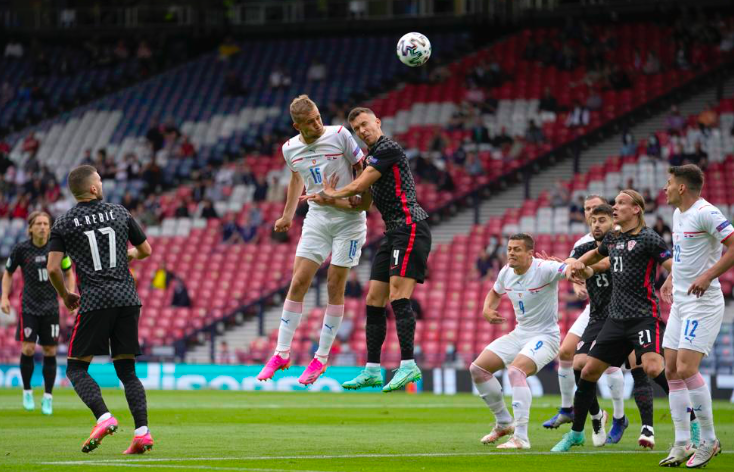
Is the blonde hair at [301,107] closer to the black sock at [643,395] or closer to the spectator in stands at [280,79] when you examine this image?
the black sock at [643,395]

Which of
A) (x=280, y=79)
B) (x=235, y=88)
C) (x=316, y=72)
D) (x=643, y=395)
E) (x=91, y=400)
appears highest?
(x=316, y=72)

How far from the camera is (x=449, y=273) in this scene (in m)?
27.5

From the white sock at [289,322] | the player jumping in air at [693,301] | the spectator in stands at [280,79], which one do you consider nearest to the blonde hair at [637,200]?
the player jumping in air at [693,301]

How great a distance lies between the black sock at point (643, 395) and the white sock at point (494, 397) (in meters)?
1.46

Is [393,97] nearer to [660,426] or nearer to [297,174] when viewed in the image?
[660,426]

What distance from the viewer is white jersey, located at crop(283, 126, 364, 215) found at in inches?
443

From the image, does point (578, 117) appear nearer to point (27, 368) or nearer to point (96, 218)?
point (27, 368)

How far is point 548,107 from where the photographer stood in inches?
1233

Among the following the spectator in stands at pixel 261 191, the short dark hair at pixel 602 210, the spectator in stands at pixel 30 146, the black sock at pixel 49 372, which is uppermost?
the spectator in stands at pixel 30 146

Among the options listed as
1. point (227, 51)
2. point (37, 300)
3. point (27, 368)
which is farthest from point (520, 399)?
point (227, 51)

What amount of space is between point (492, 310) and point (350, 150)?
2.57 m

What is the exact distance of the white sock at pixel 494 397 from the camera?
40.1 ft

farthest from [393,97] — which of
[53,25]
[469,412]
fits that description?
[469,412]

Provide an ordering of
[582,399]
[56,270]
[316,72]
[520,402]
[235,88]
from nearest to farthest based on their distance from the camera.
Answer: [56,270] < [582,399] < [520,402] < [316,72] < [235,88]
